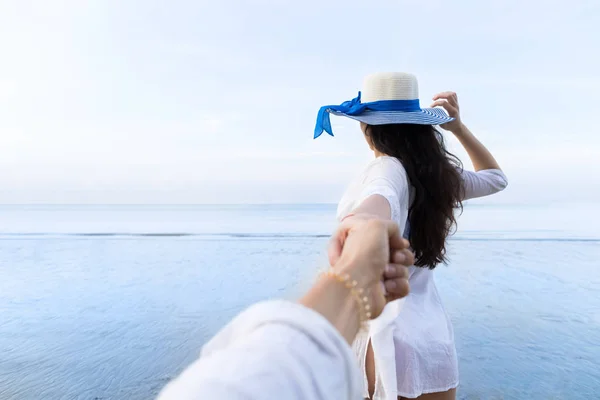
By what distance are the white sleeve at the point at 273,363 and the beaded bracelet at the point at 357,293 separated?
0.59 feet

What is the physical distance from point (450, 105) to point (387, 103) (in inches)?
13.0

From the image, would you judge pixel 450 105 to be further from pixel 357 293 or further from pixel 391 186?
pixel 357 293

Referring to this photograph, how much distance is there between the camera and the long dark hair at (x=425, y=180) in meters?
1.56

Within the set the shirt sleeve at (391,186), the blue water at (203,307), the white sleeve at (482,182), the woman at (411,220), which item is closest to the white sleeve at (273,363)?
the blue water at (203,307)

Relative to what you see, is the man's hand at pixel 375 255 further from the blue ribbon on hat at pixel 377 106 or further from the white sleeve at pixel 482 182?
the white sleeve at pixel 482 182

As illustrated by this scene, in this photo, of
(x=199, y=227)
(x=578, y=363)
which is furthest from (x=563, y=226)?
(x=578, y=363)

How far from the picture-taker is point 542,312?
14.5ft

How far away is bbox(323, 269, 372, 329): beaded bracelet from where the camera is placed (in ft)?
2.16

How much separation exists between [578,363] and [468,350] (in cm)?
67

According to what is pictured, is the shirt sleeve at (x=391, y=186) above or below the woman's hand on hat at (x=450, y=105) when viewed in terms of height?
below

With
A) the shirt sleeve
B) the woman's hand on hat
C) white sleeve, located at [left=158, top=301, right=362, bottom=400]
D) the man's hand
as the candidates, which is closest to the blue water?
the man's hand

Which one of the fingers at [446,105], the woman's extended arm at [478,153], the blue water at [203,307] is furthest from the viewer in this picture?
the blue water at [203,307]

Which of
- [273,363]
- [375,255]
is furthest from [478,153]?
[273,363]

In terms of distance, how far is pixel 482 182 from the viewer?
6.36ft
